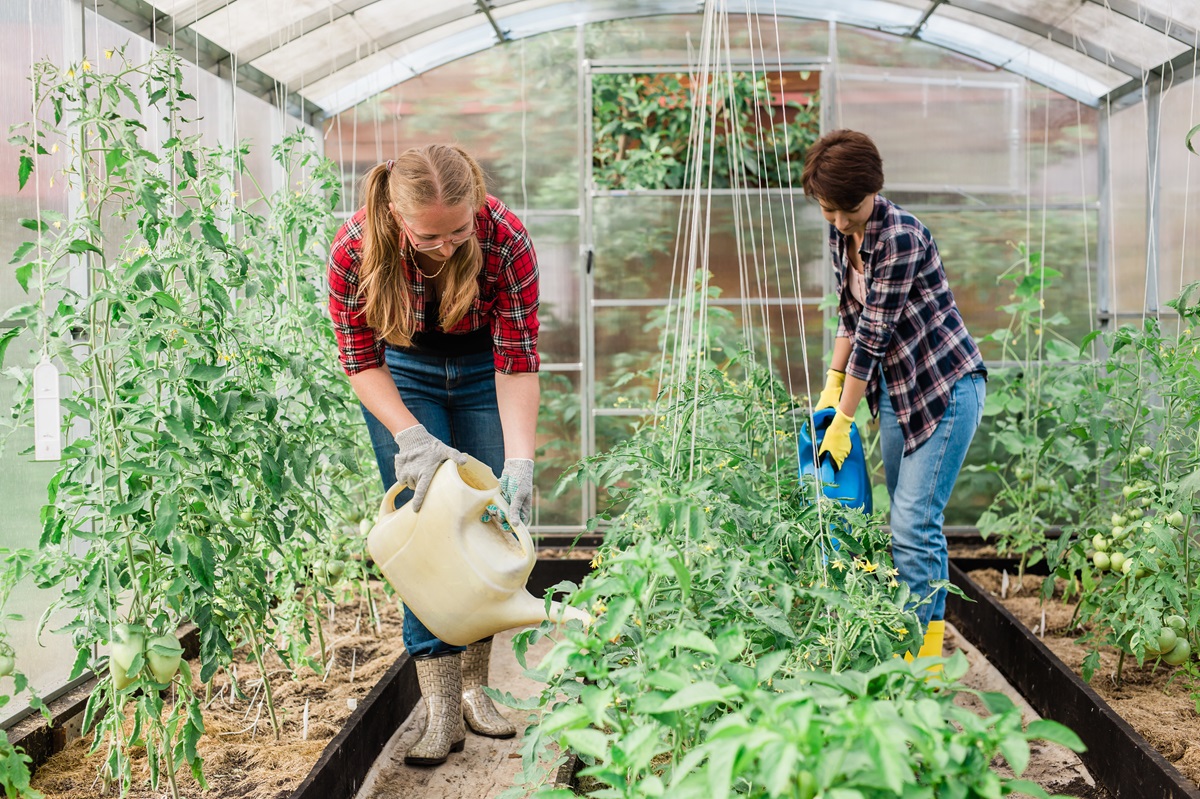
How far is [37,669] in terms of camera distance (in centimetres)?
219

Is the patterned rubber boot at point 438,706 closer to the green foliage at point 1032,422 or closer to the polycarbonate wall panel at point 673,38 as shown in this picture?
the green foliage at point 1032,422

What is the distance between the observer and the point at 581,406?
4.24 metres

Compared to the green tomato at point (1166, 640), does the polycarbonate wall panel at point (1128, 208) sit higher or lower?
higher

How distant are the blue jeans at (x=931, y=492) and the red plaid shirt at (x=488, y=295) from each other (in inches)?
37.6

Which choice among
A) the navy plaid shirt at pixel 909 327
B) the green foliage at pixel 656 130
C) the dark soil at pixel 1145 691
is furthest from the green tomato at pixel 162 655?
the green foliage at pixel 656 130


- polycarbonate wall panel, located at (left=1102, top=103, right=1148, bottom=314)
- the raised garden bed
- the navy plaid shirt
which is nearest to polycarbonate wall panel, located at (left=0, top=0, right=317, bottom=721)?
the raised garden bed

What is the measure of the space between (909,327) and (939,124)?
218 cm

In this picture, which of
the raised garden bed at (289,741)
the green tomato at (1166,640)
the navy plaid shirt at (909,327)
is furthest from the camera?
the navy plaid shirt at (909,327)

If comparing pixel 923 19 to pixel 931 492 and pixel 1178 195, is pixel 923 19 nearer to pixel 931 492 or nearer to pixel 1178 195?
pixel 1178 195

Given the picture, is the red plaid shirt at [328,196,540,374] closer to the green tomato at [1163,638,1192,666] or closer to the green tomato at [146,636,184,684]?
the green tomato at [146,636,184,684]

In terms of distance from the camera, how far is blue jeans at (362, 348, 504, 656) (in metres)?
2.14

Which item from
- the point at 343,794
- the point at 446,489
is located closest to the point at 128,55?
the point at 446,489

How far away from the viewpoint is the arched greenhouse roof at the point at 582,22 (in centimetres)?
326

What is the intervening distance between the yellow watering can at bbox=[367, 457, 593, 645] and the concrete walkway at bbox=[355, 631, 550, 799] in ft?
1.28
